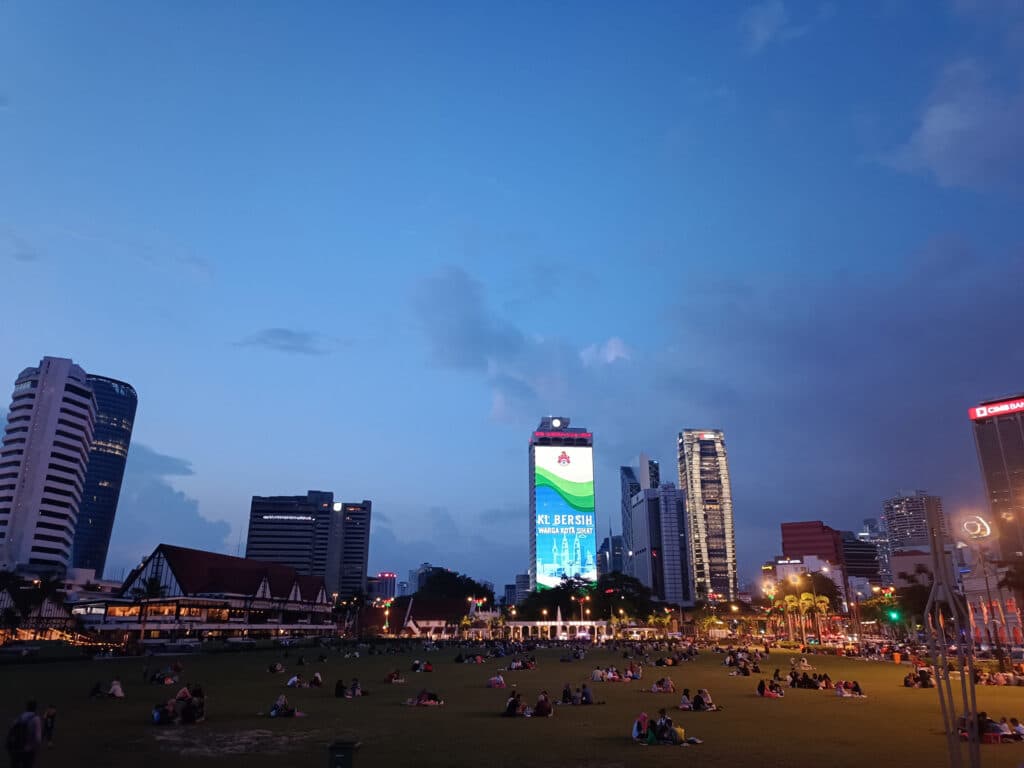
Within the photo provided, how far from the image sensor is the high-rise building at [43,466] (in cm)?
13625

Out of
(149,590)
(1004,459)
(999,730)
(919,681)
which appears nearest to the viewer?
(999,730)

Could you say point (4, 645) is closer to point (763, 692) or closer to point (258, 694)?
point (258, 694)

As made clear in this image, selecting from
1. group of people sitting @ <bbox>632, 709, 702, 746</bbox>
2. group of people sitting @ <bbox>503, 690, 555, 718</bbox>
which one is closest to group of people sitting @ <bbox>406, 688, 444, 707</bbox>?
group of people sitting @ <bbox>503, 690, 555, 718</bbox>

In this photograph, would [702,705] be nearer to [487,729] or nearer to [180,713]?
[487,729]

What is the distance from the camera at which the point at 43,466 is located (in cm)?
14075

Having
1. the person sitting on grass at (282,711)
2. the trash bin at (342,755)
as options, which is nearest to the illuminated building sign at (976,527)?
the person sitting on grass at (282,711)

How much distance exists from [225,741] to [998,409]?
683ft

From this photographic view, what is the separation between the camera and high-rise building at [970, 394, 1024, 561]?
17850cm

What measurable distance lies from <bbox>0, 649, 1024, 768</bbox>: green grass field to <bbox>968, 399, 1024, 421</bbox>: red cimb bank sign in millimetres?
169100

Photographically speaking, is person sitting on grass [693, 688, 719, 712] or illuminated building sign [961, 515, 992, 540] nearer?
person sitting on grass [693, 688, 719, 712]

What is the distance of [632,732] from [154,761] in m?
13.6

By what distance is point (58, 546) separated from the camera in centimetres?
14150

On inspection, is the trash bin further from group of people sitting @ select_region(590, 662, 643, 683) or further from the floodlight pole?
group of people sitting @ select_region(590, 662, 643, 683)

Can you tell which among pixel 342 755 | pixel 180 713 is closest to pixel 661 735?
pixel 342 755
